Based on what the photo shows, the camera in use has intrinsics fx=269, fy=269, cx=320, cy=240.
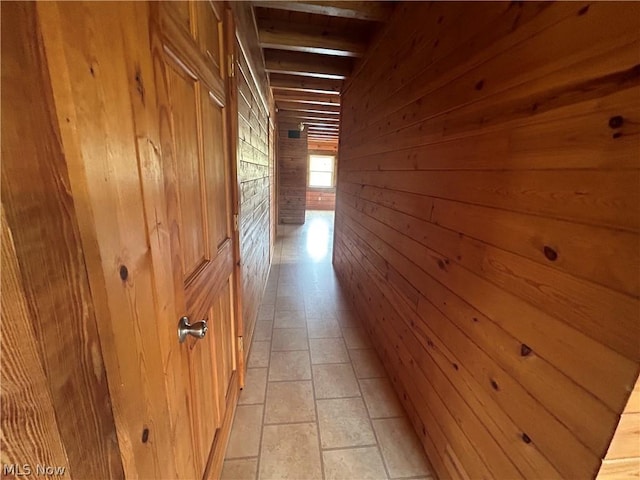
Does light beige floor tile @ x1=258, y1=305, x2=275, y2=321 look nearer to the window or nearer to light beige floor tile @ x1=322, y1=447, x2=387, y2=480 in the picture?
light beige floor tile @ x1=322, y1=447, x2=387, y2=480

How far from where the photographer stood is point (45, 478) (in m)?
0.34

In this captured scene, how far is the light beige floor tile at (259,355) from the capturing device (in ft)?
6.64

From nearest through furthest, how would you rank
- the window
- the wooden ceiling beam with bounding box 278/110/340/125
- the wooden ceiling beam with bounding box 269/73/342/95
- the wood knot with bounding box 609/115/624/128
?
1. the wood knot with bounding box 609/115/624/128
2. the wooden ceiling beam with bounding box 269/73/342/95
3. the wooden ceiling beam with bounding box 278/110/340/125
4. the window

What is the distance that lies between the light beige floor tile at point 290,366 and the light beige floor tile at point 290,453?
1.26 ft

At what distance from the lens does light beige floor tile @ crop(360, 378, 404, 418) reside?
5.41 ft

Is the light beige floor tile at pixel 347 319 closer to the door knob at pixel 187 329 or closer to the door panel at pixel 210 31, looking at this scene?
the door knob at pixel 187 329

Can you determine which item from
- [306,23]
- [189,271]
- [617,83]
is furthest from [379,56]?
[189,271]

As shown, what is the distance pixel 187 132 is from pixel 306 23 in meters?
2.23

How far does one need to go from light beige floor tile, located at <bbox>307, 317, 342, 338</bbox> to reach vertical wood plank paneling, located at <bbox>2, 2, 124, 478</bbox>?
2.12 m

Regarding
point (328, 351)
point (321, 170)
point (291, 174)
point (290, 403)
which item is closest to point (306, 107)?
point (291, 174)

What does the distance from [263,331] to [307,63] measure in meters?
→ 2.88

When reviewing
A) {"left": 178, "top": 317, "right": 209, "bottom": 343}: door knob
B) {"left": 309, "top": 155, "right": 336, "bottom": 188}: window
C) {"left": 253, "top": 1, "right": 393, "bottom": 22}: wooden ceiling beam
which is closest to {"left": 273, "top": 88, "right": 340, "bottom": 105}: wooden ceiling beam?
{"left": 253, "top": 1, "right": 393, "bottom": 22}: wooden ceiling beam

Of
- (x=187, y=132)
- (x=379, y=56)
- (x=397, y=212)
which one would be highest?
(x=379, y=56)

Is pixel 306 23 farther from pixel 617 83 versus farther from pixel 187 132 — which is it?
pixel 617 83
